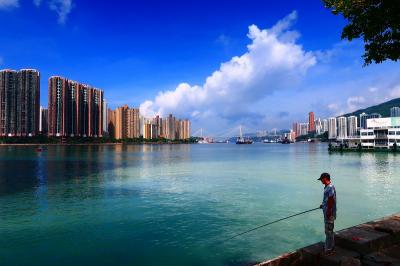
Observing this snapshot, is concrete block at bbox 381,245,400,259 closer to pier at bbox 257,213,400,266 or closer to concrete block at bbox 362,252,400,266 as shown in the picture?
pier at bbox 257,213,400,266

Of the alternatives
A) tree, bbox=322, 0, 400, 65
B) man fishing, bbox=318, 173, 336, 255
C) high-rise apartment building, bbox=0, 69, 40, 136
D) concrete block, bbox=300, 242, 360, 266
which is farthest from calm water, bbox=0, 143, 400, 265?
high-rise apartment building, bbox=0, 69, 40, 136

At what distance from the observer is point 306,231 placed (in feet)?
59.8

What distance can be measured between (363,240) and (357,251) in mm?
403

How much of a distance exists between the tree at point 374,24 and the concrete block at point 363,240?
708 centimetres

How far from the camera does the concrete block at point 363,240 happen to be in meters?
9.64

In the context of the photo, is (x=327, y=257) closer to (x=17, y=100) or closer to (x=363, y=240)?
(x=363, y=240)

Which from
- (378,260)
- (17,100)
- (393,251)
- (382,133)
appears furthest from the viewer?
(17,100)

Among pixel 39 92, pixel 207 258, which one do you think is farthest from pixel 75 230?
pixel 39 92

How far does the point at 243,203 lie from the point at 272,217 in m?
4.89

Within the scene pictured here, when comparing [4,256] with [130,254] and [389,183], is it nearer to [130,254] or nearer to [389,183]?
[130,254]

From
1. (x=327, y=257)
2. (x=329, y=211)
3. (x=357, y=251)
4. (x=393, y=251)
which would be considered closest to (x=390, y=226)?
(x=393, y=251)

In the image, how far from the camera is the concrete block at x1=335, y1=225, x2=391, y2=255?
380 inches

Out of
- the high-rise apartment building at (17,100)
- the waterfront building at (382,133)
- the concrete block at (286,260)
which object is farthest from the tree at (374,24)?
the high-rise apartment building at (17,100)

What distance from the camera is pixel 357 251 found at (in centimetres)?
968
